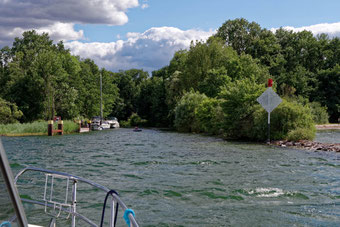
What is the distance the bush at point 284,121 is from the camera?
23.6 metres

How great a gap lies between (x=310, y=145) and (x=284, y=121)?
11.8 ft

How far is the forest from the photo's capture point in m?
27.2

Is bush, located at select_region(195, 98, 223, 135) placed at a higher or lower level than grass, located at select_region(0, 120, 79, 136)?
higher

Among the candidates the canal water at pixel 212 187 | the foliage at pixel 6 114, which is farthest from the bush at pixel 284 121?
the foliage at pixel 6 114

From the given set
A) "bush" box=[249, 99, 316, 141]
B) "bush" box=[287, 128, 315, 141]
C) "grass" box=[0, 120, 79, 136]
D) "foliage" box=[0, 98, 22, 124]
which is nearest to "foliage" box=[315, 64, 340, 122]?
"bush" box=[249, 99, 316, 141]

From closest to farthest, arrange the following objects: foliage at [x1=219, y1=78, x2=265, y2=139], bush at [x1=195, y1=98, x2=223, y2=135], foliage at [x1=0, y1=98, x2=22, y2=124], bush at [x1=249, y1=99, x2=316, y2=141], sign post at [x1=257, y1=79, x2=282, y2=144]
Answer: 1. sign post at [x1=257, y1=79, x2=282, y2=144]
2. bush at [x1=249, y1=99, x2=316, y2=141]
3. foliage at [x1=219, y1=78, x2=265, y2=139]
4. bush at [x1=195, y1=98, x2=223, y2=135]
5. foliage at [x1=0, y1=98, x2=22, y2=124]

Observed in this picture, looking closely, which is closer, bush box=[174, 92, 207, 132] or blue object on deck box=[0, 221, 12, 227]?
blue object on deck box=[0, 221, 12, 227]

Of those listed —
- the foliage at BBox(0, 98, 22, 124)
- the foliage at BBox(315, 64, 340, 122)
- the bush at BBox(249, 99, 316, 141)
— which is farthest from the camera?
the foliage at BBox(315, 64, 340, 122)

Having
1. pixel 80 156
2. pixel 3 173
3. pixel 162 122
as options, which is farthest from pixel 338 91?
pixel 3 173

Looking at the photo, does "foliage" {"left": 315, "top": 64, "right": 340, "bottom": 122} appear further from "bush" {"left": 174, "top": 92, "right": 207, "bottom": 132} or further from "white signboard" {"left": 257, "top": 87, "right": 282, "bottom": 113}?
"white signboard" {"left": 257, "top": 87, "right": 282, "bottom": 113}

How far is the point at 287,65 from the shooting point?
6100 centimetres

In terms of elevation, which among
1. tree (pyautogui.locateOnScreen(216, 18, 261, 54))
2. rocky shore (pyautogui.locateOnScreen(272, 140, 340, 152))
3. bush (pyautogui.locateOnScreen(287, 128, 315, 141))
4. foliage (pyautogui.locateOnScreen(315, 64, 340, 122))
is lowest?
rocky shore (pyautogui.locateOnScreen(272, 140, 340, 152))

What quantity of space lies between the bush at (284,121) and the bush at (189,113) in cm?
1410

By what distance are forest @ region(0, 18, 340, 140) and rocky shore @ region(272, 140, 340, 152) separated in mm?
1004
